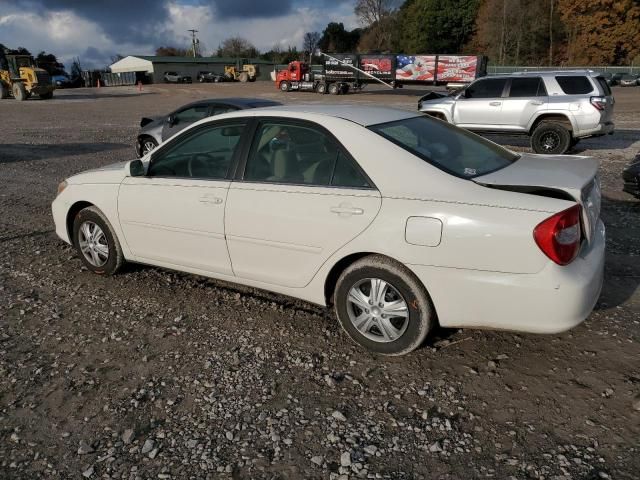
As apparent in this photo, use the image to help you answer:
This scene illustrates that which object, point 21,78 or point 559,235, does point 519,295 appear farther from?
point 21,78

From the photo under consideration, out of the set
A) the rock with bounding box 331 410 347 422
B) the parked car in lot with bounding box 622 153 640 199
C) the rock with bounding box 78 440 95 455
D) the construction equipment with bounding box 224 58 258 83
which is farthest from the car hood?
the construction equipment with bounding box 224 58 258 83

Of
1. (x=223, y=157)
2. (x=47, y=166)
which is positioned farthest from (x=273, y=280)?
(x=47, y=166)

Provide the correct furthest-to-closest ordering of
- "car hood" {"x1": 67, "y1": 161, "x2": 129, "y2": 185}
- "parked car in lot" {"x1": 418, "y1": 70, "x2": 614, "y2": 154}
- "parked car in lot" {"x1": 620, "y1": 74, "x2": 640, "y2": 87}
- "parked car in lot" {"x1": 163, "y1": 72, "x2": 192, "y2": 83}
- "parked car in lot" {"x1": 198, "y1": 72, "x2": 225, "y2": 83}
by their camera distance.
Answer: "parked car in lot" {"x1": 163, "y1": 72, "x2": 192, "y2": 83}
"parked car in lot" {"x1": 198, "y1": 72, "x2": 225, "y2": 83}
"parked car in lot" {"x1": 620, "y1": 74, "x2": 640, "y2": 87}
"parked car in lot" {"x1": 418, "y1": 70, "x2": 614, "y2": 154}
"car hood" {"x1": 67, "y1": 161, "x2": 129, "y2": 185}

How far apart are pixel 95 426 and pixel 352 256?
1.79m

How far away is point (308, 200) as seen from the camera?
343cm

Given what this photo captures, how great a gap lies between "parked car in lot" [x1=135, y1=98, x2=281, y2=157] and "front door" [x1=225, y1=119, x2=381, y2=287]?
5623mm

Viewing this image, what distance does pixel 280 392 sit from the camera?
10.1ft

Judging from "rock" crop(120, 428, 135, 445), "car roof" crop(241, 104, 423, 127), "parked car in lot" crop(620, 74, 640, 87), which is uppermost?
"parked car in lot" crop(620, 74, 640, 87)

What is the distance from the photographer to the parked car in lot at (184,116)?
30.6 ft

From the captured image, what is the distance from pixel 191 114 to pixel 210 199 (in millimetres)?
6804

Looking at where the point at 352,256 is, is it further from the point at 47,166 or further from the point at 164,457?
the point at 47,166

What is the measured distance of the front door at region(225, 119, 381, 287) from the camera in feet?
10.8

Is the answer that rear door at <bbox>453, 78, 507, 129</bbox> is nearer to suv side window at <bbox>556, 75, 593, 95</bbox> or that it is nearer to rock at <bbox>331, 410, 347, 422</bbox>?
suv side window at <bbox>556, 75, 593, 95</bbox>

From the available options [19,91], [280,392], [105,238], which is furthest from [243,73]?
[280,392]
